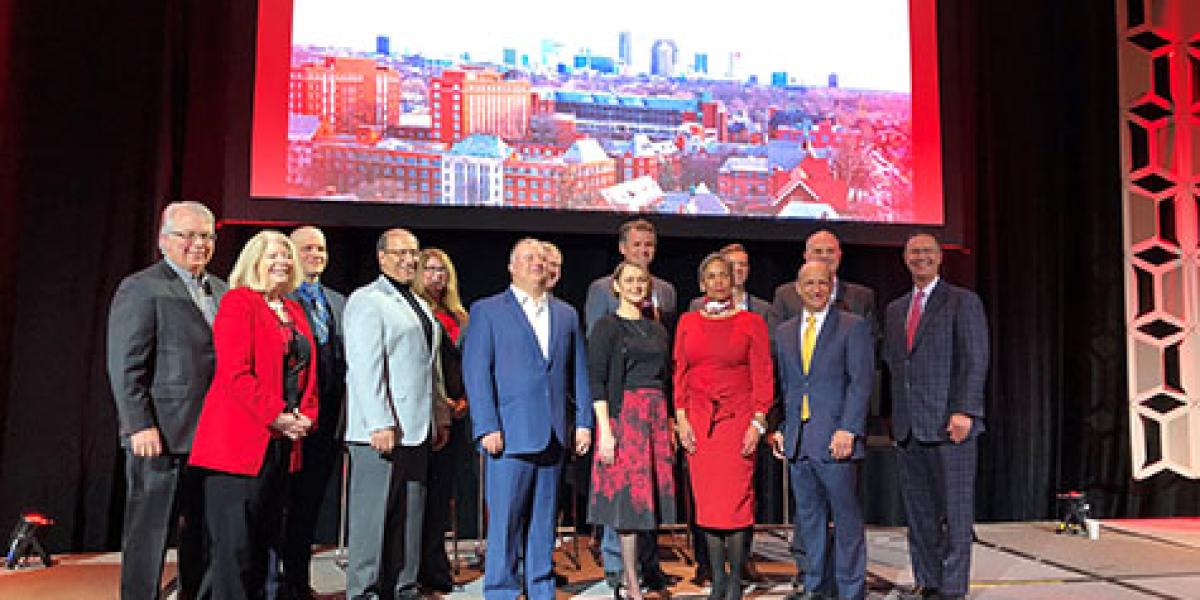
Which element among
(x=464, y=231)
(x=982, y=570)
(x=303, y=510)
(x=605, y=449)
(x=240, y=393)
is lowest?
(x=982, y=570)

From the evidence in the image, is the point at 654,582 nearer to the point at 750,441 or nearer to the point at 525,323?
the point at 750,441

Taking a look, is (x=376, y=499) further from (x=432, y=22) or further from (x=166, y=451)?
(x=432, y=22)

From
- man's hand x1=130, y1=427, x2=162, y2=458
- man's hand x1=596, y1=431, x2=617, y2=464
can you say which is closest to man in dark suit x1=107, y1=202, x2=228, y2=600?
man's hand x1=130, y1=427, x2=162, y2=458

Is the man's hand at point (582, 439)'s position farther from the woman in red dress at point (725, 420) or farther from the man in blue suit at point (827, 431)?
the man in blue suit at point (827, 431)

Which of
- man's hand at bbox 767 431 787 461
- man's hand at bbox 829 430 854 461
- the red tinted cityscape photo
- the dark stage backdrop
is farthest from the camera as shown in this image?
the red tinted cityscape photo

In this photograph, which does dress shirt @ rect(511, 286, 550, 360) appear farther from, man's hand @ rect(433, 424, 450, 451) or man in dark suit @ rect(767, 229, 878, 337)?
man in dark suit @ rect(767, 229, 878, 337)

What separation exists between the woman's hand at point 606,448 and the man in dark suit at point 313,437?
1090 mm

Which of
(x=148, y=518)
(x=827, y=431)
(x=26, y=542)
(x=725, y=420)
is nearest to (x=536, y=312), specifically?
(x=725, y=420)

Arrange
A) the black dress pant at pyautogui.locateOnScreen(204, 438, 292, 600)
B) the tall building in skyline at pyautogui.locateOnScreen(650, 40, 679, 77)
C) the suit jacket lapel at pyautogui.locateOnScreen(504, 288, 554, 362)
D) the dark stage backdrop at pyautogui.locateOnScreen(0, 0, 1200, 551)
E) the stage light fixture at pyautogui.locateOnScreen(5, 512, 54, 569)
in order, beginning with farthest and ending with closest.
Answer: the tall building in skyline at pyautogui.locateOnScreen(650, 40, 679, 77)
the dark stage backdrop at pyautogui.locateOnScreen(0, 0, 1200, 551)
the stage light fixture at pyautogui.locateOnScreen(5, 512, 54, 569)
the suit jacket lapel at pyautogui.locateOnScreen(504, 288, 554, 362)
the black dress pant at pyautogui.locateOnScreen(204, 438, 292, 600)

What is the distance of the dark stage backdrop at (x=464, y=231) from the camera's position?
4832 millimetres

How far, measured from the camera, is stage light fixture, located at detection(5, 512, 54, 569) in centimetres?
436

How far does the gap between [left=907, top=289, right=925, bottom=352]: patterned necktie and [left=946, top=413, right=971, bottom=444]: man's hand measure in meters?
0.34

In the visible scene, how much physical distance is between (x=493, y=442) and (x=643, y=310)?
3.61 feet

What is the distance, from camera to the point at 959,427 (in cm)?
376
